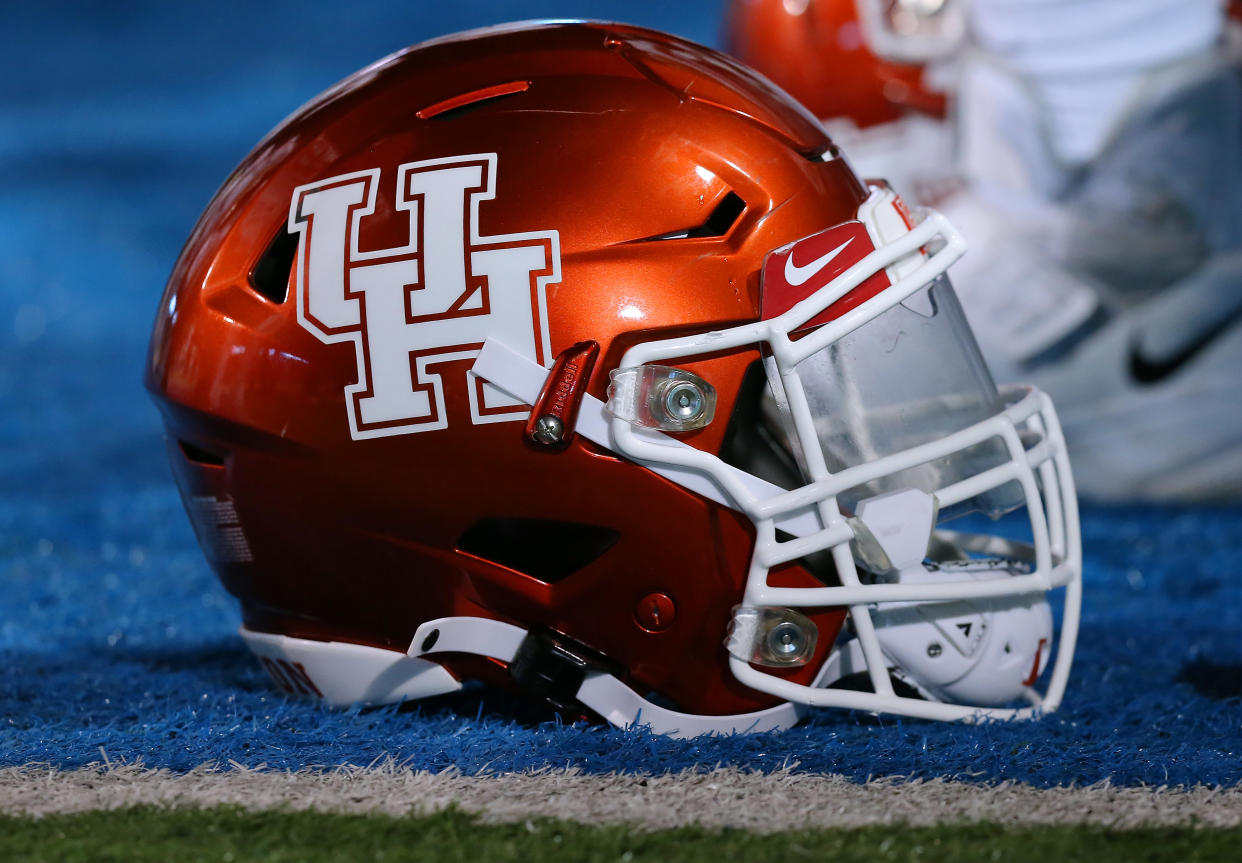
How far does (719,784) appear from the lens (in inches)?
45.4

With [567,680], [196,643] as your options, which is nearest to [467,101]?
[567,680]

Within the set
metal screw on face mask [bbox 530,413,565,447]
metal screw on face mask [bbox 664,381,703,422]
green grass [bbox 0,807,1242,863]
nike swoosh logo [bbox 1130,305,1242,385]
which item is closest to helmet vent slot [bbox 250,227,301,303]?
metal screw on face mask [bbox 530,413,565,447]

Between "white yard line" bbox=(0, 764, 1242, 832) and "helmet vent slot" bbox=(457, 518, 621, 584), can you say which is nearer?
"white yard line" bbox=(0, 764, 1242, 832)

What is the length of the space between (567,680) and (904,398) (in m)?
0.43

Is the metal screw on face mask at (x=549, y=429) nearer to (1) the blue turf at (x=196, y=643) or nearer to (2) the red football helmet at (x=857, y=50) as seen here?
(1) the blue turf at (x=196, y=643)

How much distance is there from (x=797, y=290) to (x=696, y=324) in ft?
0.33

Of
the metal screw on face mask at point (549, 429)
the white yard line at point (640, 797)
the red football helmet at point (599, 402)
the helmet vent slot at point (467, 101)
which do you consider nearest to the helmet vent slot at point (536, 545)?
the red football helmet at point (599, 402)

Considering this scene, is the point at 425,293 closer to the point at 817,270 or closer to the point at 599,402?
the point at 599,402

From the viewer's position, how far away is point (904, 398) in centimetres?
130

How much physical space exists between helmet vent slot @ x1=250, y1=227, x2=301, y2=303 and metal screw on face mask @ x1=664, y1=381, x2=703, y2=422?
395 millimetres

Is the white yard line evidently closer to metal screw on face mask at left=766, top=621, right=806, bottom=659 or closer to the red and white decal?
metal screw on face mask at left=766, top=621, right=806, bottom=659

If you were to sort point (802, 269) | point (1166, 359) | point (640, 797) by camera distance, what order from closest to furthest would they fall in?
1. point (640, 797)
2. point (802, 269)
3. point (1166, 359)

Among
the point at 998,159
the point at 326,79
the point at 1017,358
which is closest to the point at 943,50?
the point at 998,159

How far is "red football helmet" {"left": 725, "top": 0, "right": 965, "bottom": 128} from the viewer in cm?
284
